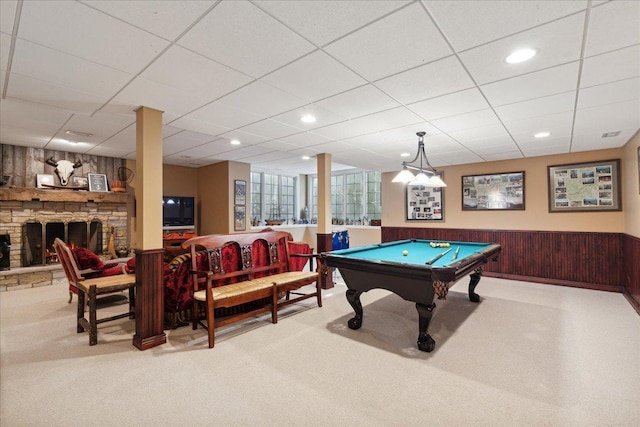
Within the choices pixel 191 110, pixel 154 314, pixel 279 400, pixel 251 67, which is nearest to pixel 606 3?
pixel 251 67

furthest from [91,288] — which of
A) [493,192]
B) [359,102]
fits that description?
[493,192]

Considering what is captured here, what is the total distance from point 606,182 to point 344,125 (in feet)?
15.2

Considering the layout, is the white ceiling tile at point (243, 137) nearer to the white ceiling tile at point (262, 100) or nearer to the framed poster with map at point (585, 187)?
the white ceiling tile at point (262, 100)

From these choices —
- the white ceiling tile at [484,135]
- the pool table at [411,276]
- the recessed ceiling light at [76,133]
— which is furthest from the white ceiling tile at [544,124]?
the recessed ceiling light at [76,133]

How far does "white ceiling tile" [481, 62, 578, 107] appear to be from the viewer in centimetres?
239

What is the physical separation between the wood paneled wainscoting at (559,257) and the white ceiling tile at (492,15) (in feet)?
14.8

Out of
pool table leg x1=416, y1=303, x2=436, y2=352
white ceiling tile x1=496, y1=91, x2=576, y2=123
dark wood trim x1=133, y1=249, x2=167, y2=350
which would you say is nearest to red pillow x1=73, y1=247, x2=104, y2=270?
dark wood trim x1=133, y1=249, x2=167, y2=350

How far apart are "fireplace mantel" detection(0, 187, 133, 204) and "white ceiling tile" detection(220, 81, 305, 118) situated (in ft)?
14.6

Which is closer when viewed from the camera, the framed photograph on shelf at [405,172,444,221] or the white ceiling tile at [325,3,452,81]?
the white ceiling tile at [325,3,452,81]

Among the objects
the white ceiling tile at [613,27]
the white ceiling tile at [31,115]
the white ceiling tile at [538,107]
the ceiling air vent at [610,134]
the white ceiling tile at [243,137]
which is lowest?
the ceiling air vent at [610,134]

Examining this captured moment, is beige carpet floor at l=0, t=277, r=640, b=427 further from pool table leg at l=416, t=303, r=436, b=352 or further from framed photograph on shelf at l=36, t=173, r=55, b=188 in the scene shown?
framed photograph on shelf at l=36, t=173, r=55, b=188

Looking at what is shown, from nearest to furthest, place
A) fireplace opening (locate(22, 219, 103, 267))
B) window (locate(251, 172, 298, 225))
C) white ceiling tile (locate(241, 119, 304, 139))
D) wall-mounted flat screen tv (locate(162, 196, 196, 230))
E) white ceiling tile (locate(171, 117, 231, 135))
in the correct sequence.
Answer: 1. white ceiling tile (locate(171, 117, 231, 135))
2. white ceiling tile (locate(241, 119, 304, 139))
3. fireplace opening (locate(22, 219, 103, 267))
4. wall-mounted flat screen tv (locate(162, 196, 196, 230))
5. window (locate(251, 172, 298, 225))

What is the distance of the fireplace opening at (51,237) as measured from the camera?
5.46 meters

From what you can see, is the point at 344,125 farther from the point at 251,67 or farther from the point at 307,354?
the point at 307,354
